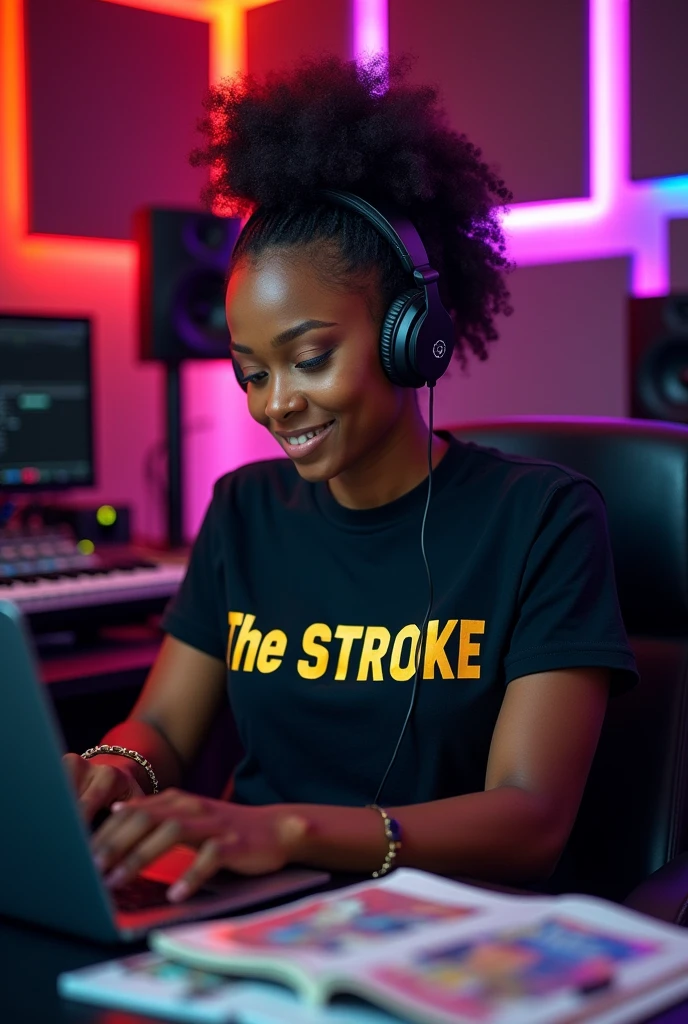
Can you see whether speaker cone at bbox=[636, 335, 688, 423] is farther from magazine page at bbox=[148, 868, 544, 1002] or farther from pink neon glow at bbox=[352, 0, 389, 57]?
magazine page at bbox=[148, 868, 544, 1002]

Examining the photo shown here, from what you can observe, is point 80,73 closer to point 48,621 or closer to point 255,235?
point 48,621

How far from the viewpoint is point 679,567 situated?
1515mm

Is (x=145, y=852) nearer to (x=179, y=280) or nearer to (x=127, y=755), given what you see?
(x=127, y=755)

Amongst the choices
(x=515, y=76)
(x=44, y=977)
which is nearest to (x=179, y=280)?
(x=515, y=76)

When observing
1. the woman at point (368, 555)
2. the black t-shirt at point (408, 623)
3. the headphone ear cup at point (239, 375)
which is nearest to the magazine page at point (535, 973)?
the woman at point (368, 555)

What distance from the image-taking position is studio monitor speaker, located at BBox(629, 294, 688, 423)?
2.69 m

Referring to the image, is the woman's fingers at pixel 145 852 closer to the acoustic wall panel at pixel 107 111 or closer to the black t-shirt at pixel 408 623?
the black t-shirt at pixel 408 623

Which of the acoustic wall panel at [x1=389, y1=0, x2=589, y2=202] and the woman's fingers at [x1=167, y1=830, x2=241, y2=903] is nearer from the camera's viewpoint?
the woman's fingers at [x1=167, y1=830, x2=241, y2=903]

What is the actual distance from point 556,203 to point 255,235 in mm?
1889

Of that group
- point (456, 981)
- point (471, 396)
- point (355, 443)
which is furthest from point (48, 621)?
point (456, 981)

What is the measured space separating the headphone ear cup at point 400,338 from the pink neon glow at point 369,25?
2.01 m

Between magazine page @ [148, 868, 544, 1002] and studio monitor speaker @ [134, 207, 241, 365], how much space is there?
7.43 ft

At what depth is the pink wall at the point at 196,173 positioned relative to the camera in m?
3.03

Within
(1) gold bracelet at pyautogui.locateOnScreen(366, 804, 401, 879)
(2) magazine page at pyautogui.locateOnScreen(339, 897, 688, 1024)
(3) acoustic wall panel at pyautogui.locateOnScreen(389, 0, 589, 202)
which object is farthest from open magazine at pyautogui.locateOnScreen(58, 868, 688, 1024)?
(3) acoustic wall panel at pyautogui.locateOnScreen(389, 0, 589, 202)
